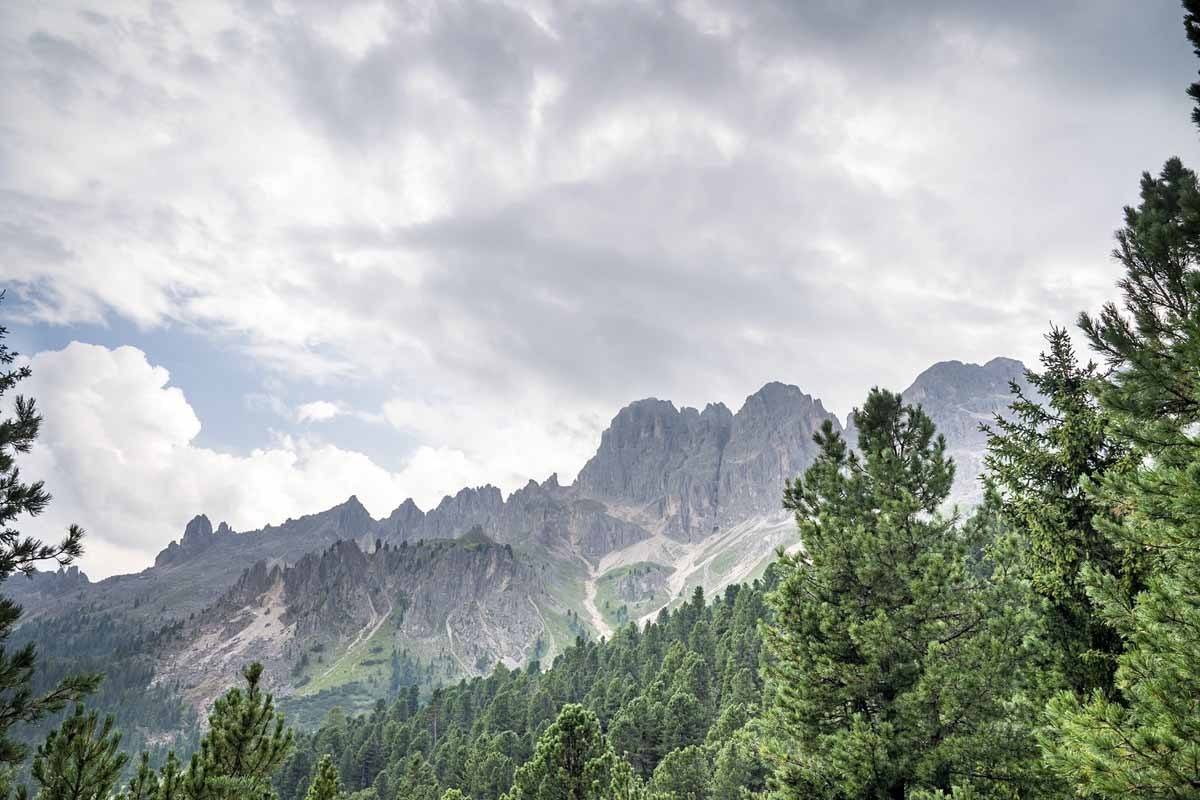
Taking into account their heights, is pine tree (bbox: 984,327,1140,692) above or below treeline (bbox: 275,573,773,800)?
above

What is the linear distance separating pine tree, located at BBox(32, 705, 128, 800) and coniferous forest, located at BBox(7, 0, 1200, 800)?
3 centimetres

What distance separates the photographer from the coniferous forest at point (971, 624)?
725 centimetres

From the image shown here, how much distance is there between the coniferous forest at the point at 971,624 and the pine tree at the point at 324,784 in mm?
69

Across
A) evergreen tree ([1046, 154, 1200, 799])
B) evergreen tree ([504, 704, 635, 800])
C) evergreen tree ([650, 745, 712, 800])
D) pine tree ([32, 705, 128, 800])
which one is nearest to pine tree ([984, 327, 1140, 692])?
evergreen tree ([1046, 154, 1200, 799])

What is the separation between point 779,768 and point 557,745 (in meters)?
7.21

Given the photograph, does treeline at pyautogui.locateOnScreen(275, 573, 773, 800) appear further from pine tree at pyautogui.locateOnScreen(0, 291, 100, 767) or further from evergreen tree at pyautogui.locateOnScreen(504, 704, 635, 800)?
pine tree at pyautogui.locateOnScreen(0, 291, 100, 767)

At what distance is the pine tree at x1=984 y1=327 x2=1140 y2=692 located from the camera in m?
12.1

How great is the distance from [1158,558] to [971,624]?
6.12 meters

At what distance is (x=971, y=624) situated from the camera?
529 inches

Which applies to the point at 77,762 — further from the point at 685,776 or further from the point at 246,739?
the point at 685,776

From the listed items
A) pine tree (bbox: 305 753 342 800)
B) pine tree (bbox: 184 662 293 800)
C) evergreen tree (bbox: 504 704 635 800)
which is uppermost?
pine tree (bbox: 184 662 293 800)

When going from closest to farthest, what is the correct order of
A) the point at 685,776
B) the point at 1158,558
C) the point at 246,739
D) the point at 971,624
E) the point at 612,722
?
the point at 1158,558, the point at 246,739, the point at 971,624, the point at 685,776, the point at 612,722

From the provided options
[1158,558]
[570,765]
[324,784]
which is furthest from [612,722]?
[1158,558]

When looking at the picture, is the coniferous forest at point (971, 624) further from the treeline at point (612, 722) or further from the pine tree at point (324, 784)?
the treeline at point (612, 722)
